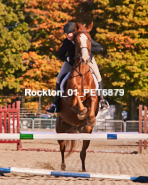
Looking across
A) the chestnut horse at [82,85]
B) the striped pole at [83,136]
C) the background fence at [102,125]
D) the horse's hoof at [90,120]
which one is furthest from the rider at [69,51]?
the background fence at [102,125]

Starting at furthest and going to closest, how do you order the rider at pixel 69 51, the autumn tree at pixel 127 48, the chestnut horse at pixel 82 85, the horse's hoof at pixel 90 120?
the autumn tree at pixel 127 48, the rider at pixel 69 51, the horse's hoof at pixel 90 120, the chestnut horse at pixel 82 85

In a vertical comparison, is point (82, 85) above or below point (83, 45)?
below

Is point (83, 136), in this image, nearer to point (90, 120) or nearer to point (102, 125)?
point (90, 120)

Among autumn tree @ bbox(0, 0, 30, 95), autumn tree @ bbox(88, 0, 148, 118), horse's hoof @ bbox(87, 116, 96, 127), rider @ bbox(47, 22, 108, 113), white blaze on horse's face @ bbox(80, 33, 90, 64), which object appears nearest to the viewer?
white blaze on horse's face @ bbox(80, 33, 90, 64)

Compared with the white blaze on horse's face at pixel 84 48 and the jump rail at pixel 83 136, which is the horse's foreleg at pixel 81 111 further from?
the jump rail at pixel 83 136

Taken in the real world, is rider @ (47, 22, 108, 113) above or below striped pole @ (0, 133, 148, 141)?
above

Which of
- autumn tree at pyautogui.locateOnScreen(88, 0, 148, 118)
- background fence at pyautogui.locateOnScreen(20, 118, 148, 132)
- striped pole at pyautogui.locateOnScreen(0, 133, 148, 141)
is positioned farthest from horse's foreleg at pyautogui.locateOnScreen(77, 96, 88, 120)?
autumn tree at pyautogui.locateOnScreen(88, 0, 148, 118)

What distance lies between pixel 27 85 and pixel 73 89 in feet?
60.3

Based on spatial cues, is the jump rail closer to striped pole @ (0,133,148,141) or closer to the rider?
striped pole @ (0,133,148,141)

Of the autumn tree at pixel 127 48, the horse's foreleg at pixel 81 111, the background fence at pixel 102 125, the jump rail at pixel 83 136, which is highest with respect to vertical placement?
the autumn tree at pixel 127 48

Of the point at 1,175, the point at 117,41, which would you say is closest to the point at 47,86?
the point at 117,41

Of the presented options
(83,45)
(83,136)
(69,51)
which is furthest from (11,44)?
(83,136)

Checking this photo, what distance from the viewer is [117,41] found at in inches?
922

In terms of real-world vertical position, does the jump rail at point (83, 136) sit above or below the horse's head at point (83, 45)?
below
